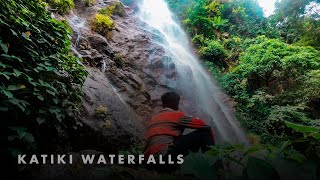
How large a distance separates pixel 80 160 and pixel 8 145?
58.0 inches

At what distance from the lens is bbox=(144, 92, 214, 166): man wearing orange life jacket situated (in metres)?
2.88

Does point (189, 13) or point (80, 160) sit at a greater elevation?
point (189, 13)

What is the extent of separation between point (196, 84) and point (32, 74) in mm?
7681

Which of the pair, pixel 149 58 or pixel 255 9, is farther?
pixel 255 9

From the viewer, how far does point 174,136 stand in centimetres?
310

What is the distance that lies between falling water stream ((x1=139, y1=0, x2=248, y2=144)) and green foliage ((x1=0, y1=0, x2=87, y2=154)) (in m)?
5.19

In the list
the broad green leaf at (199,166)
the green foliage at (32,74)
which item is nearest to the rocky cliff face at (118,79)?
the green foliage at (32,74)

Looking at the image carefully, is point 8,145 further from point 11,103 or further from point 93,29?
point 93,29

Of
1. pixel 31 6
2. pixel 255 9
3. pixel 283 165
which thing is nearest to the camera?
pixel 283 165

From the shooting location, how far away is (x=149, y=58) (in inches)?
375

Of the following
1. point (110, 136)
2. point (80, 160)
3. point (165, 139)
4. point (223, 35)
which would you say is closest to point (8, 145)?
point (80, 160)

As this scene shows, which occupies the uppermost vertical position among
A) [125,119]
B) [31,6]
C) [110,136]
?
[31,6]

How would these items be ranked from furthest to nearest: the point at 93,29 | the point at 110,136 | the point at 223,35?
the point at 223,35 < the point at 93,29 < the point at 110,136

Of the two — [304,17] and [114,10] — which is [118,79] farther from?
[304,17]
